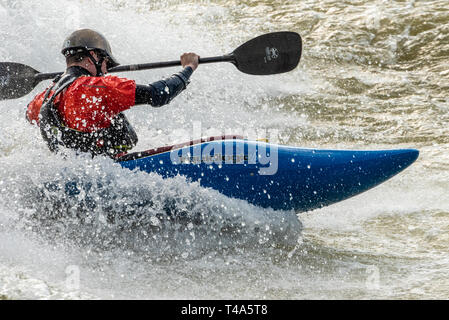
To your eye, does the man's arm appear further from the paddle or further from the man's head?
the paddle

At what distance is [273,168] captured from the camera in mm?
3572

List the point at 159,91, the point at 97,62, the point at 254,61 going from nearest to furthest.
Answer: the point at 159,91 < the point at 97,62 < the point at 254,61

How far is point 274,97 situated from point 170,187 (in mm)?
4922

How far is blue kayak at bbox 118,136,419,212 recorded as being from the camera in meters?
3.48

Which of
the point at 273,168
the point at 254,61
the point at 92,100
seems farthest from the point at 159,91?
the point at 254,61

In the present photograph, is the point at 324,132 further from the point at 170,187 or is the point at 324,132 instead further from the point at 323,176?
the point at 170,187

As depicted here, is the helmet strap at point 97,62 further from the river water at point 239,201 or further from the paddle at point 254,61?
the paddle at point 254,61

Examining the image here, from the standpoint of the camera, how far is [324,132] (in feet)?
22.2

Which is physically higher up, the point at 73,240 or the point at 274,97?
the point at 274,97

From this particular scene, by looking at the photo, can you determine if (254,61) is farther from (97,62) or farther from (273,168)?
(97,62)

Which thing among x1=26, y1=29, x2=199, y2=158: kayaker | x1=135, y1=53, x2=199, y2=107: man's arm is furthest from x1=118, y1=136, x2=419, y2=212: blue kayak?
x1=135, y1=53, x2=199, y2=107: man's arm

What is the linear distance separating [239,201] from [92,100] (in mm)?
1169
